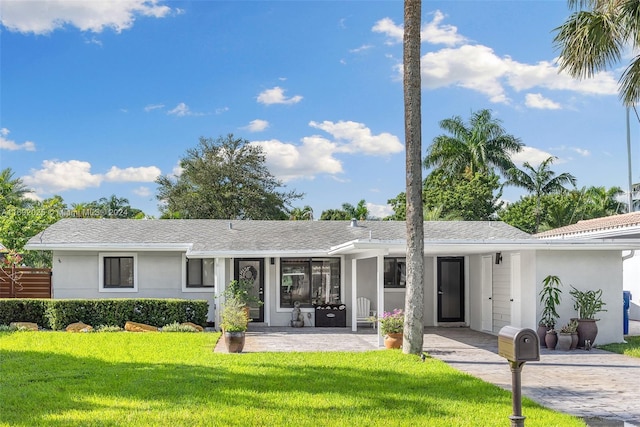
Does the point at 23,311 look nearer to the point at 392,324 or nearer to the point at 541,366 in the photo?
the point at 392,324

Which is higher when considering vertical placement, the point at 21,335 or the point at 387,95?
the point at 387,95

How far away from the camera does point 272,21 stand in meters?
22.6

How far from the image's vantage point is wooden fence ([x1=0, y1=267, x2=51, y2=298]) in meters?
21.9

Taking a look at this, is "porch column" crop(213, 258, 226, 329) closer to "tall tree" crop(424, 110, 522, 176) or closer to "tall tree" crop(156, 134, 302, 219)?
"tall tree" crop(156, 134, 302, 219)

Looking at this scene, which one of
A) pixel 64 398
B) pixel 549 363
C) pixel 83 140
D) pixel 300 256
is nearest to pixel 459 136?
pixel 83 140

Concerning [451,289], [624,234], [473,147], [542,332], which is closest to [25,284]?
[451,289]

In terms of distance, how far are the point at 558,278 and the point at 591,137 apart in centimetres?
2413

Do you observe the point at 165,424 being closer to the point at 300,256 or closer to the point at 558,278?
the point at 558,278

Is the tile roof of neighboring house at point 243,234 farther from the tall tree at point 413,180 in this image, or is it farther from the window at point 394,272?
the tall tree at point 413,180

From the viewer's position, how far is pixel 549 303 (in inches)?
599

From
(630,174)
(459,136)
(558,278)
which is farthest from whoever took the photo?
(459,136)

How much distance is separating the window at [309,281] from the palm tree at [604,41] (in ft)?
32.1

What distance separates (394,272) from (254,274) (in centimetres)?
436

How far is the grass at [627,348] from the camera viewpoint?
13930 millimetres
